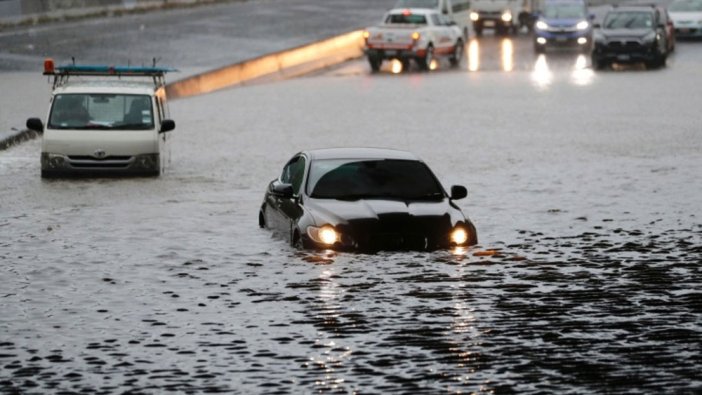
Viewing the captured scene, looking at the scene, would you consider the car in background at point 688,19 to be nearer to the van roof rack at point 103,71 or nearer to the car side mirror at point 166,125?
the van roof rack at point 103,71

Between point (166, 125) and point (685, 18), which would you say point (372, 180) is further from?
point (685, 18)

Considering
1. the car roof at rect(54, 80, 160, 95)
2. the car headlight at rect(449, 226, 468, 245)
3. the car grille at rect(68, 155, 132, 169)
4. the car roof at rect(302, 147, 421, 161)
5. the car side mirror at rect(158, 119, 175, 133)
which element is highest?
the car roof at rect(54, 80, 160, 95)

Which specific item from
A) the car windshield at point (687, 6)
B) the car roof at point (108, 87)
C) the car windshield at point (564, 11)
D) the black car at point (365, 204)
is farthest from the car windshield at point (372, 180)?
the car windshield at point (687, 6)

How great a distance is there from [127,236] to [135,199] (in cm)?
401

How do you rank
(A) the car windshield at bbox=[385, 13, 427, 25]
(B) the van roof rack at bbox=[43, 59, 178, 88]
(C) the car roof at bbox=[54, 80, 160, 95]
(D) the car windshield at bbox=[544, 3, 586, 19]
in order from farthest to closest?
(D) the car windshield at bbox=[544, 3, 586, 19], (A) the car windshield at bbox=[385, 13, 427, 25], (B) the van roof rack at bbox=[43, 59, 178, 88], (C) the car roof at bbox=[54, 80, 160, 95]

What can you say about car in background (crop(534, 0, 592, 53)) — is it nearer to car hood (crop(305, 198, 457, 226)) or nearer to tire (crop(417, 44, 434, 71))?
tire (crop(417, 44, 434, 71))

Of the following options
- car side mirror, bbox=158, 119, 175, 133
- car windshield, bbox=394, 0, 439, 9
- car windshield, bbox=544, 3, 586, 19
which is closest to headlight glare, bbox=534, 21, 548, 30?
car windshield, bbox=544, 3, 586, 19

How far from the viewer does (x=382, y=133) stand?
32.6m

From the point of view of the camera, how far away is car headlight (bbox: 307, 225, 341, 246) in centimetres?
1730

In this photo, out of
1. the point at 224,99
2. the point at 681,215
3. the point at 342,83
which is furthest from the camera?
the point at 342,83

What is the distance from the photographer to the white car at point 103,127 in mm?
25891

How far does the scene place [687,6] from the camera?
6275cm

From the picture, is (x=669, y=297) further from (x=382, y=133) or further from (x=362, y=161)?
(x=382, y=133)

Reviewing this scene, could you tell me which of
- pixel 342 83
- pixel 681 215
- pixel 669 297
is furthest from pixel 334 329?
pixel 342 83
